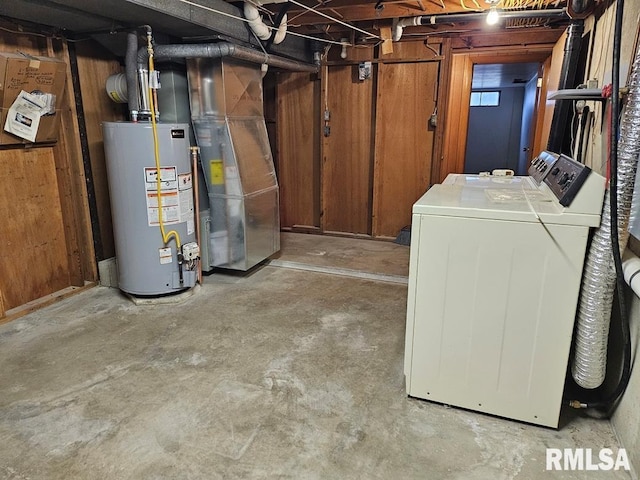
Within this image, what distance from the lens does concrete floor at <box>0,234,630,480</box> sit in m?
1.59

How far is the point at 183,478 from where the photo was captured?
152cm

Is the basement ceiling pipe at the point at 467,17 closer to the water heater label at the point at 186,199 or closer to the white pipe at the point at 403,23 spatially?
the white pipe at the point at 403,23

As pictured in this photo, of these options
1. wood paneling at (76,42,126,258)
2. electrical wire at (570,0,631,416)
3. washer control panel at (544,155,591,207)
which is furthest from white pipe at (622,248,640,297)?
wood paneling at (76,42,126,258)

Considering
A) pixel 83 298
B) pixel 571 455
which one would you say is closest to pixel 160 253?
pixel 83 298

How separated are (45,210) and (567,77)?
12.0ft

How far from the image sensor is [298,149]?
16.4 ft

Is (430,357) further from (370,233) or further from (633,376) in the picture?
(370,233)

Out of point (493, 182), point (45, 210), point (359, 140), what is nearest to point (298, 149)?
point (359, 140)

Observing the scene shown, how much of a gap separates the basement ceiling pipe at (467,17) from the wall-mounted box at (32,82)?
8.85 ft

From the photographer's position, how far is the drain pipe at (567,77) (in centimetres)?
276

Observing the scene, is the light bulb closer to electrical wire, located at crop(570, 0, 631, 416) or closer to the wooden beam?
electrical wire, located at crop(570, 0, 631, 416)

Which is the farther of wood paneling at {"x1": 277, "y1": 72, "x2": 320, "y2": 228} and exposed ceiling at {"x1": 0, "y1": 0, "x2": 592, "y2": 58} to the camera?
wood paneling at {"x1": 277, "y1": 72, "x2": 320, "y2": 228}
